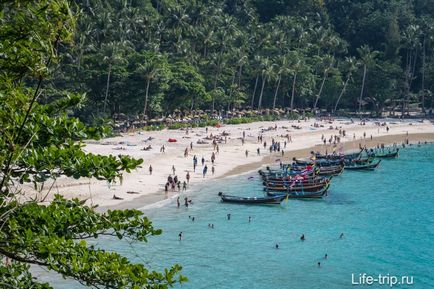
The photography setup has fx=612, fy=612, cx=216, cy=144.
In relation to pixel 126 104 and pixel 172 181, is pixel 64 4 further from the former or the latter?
pixel 126 104

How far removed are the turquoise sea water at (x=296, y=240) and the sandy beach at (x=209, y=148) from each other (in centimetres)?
389

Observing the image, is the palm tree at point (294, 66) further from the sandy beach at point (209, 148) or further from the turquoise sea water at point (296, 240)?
the turquoise sea water at point (296, 240)

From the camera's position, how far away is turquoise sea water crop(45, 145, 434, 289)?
33.6 meters

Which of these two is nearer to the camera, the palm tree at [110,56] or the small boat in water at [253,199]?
the small boat in water at [253,199]

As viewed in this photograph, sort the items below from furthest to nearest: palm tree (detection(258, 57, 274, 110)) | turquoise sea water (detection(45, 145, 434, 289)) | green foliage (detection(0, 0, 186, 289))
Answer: palm tree (detection(258, 57, 274, 110)) < turquoise sea water (detection(45, 145, 434, 289)) < green foliage (detection(0, 0, 186, 289))

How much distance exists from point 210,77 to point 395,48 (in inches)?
1491

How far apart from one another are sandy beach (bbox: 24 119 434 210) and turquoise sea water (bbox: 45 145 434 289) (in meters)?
3.89

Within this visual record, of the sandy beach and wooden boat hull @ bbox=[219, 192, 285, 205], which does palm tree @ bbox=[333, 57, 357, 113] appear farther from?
wooden boat hull @ bbox=[219, 192, 285, 205]

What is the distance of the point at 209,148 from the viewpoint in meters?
72.4

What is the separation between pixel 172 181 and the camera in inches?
2078

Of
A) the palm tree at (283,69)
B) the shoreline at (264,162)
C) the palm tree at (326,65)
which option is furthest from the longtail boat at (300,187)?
the palm tree at (326,65)

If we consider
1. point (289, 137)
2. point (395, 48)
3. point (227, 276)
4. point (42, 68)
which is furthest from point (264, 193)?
point (395, 48)

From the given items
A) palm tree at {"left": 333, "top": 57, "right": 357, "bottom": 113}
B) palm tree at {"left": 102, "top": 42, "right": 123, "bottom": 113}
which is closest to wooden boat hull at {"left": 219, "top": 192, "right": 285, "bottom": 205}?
palm tree at {"left": 102, "top": 42, "right": 123, "bottom": 113}

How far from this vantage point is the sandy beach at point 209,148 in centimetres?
4841
